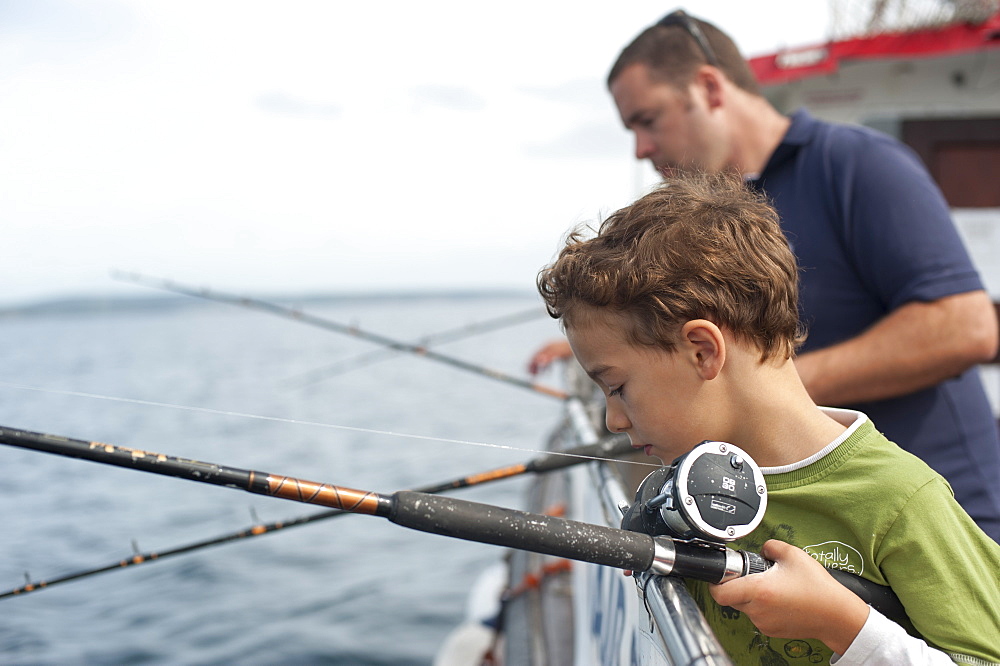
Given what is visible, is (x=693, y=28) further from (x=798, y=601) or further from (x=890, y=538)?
(x=798, y=601)

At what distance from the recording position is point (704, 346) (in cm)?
152

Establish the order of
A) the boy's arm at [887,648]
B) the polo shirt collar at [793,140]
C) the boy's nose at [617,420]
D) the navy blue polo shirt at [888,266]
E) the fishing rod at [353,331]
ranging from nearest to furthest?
1. the boy's arm at [887,648]
2. the boy's nose at [617,420]
3. the navy blue polo shirt at [888,266]
4. the polo shirt collar at [793,140]
5. the fishing rod at [353,331]

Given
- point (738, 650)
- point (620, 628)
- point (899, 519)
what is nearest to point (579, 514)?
point (620, 628)

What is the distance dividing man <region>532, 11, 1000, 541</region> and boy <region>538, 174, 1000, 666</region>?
0.59 meters

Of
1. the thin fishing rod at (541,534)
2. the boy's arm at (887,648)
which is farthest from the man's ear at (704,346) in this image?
the boy's arm at (887,648)

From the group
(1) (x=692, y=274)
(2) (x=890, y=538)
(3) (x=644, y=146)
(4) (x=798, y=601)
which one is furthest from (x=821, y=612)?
(3) (x=644, y=146)

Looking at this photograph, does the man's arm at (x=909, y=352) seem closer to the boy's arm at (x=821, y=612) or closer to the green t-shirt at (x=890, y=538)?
Answer: the green t-shirt at (x=890, y=538)

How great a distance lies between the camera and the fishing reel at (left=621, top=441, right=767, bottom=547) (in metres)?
1.30

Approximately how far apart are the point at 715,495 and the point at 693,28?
1.96 meters

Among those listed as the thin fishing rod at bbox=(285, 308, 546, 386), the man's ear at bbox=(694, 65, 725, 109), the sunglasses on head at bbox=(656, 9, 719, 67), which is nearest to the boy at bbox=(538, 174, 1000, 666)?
the man's ear at bbox=(694, 65, 725, 109)

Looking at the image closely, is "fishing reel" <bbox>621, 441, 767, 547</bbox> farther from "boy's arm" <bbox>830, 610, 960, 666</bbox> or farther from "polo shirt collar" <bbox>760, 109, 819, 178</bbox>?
"polo shirt collar" <bbox>760, 109, 819, 178</bbox>

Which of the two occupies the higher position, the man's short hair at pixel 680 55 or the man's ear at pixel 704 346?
the man's short hair at pixel 680 55

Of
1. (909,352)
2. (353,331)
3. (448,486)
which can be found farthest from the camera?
(353,331)

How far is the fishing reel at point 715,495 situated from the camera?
1.30 meters
